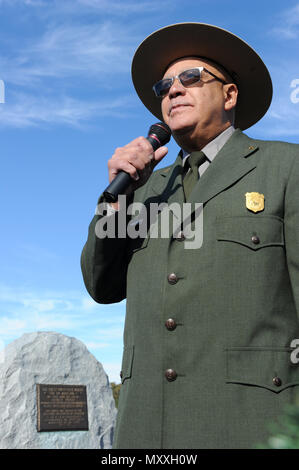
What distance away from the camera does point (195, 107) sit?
294 cm

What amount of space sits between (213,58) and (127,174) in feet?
3.91

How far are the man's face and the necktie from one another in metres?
0.13

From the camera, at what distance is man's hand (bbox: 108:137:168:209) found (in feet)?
8.22

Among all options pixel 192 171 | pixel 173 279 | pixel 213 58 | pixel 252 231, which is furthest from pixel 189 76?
pixel 173 279

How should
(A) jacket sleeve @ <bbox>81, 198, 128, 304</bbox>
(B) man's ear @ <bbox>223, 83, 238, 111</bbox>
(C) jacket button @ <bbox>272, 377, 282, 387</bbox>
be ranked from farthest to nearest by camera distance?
(B) man's ear @ <bbox>223, 83, 238, 111</bbox> < (A) jacket sleeve @ <bbox>81, 198, 128, 304</bbox> < (C) jacket button @ <bbox>272, 377, 282, 387</bbox>

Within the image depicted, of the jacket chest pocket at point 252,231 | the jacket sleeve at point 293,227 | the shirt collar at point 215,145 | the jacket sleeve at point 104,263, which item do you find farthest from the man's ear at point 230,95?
the jacket sleeve at point 104,263

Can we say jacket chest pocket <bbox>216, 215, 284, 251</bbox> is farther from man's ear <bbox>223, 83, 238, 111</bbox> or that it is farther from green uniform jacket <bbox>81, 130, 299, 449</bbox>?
man's ear <bbox>223, 83, 238, 111</bbox>

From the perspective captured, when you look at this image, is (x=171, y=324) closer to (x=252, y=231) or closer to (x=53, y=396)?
(x=252, y=231)

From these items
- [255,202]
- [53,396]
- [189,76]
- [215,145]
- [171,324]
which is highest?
[189,76]

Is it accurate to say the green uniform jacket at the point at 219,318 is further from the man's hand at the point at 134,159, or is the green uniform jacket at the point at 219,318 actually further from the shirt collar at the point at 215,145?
the man's hand at the point at 134,159

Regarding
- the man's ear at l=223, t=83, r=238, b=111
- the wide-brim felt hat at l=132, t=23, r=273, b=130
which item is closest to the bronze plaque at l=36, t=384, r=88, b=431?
the wide-brim felt hat at l=132, t=23, r=273, b=130

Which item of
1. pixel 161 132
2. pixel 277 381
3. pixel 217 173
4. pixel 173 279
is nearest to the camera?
pixel 277 381

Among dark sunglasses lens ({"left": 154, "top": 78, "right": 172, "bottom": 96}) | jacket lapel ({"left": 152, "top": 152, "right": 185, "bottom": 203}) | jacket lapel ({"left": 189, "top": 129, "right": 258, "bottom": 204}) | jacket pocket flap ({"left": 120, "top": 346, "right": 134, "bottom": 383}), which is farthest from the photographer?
dark sunglasses lens ({"left": 154, "top": 78, "right": 172, "bottom": 96})
